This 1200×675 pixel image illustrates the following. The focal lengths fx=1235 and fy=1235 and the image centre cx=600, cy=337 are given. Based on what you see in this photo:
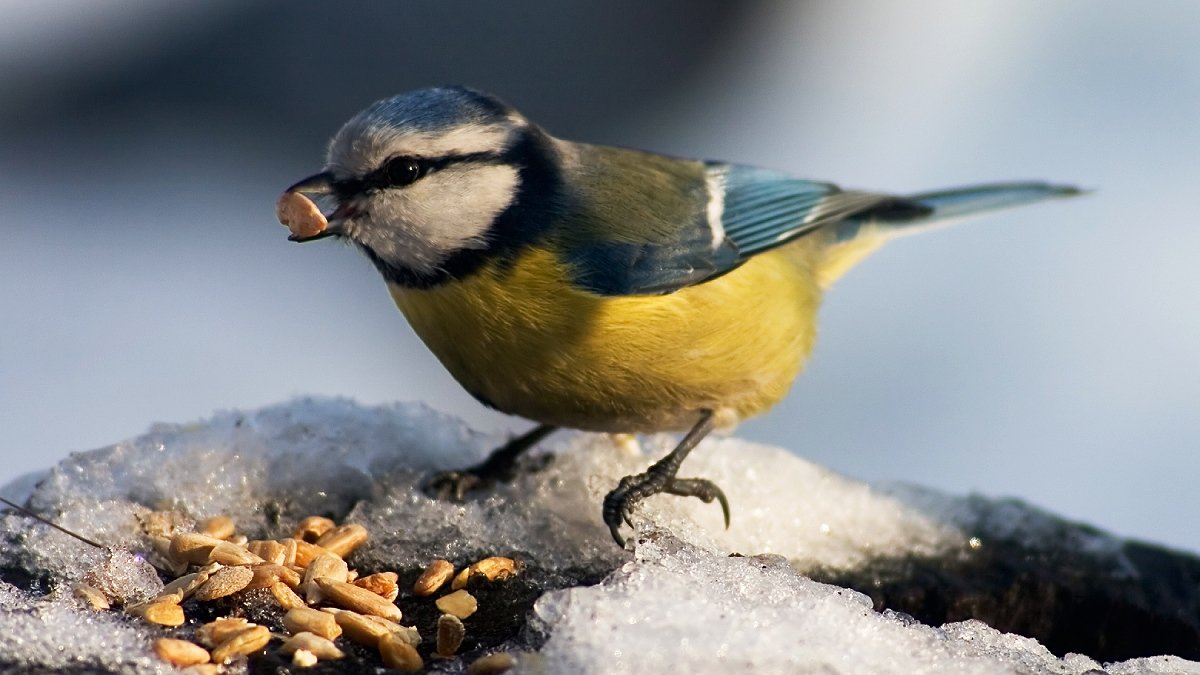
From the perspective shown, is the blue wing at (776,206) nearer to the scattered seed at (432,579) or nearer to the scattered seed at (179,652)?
the scattered seed at (432,579)

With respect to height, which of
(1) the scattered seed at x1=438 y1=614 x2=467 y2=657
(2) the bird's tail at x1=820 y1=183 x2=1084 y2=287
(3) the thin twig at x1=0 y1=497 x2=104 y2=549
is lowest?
(1) the scattered seed at x1=438 y1=614 x2=467 y2=657

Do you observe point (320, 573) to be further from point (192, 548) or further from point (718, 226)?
point (718, 226)

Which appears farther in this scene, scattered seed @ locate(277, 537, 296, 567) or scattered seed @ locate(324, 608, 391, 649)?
scattered seed @ locate(277, 537, 296, 567)

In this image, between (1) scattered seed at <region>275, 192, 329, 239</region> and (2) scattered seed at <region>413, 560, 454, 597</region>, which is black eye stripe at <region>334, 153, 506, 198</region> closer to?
(1) scattered seed at <region>275, 192, 329, 239</region>

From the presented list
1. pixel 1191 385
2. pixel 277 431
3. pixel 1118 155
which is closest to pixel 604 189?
pixel 277 431

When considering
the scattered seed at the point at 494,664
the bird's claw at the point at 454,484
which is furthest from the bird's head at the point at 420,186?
the scattered seed at the point at 494,664

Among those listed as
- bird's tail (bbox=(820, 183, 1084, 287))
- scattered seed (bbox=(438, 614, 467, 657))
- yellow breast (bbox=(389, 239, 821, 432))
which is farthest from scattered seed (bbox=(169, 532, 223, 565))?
bird's tail (bbox=(820, 183, 1084, 287))
